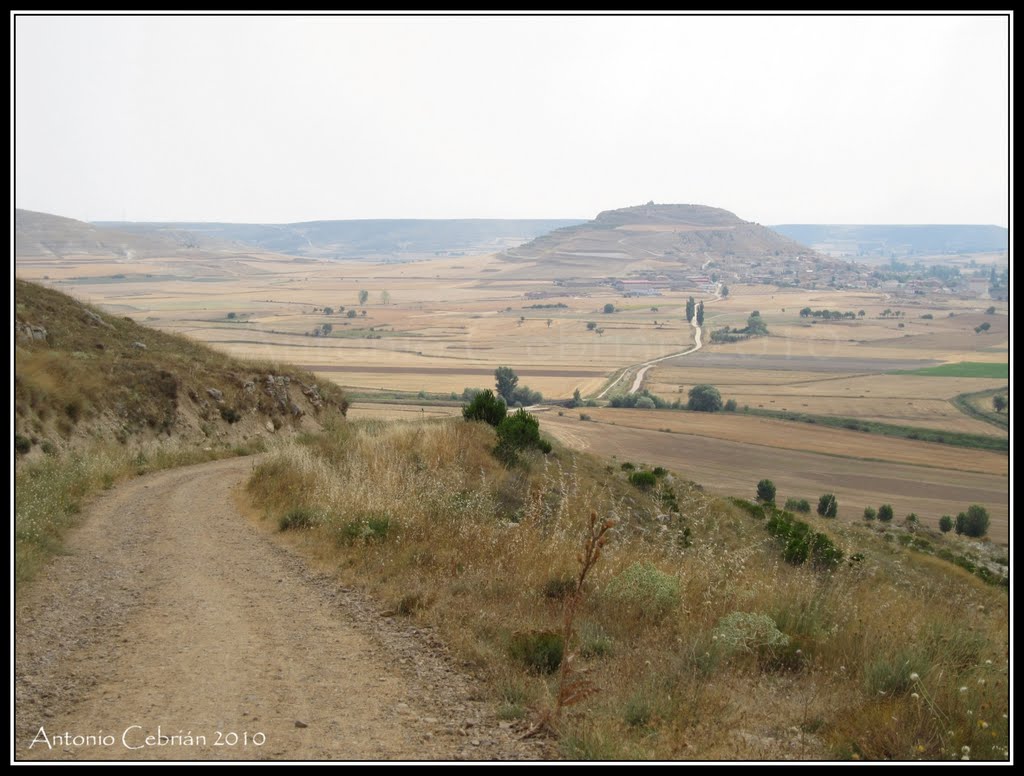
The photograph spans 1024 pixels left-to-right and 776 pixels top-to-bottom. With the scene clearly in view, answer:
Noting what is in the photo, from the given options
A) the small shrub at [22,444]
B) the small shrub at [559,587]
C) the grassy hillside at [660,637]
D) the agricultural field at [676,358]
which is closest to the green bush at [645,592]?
the grassy hillside at [660,637]

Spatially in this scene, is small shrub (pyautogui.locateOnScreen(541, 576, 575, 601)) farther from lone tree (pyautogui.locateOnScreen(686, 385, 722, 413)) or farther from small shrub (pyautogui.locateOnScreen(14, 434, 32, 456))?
lone tree (pyautogui.locateOnScreen(686, 385, 722, 413))

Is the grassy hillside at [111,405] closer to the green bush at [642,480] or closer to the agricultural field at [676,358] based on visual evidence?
the agricultural field at [676,358]

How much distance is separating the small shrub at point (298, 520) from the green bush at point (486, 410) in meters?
10.1

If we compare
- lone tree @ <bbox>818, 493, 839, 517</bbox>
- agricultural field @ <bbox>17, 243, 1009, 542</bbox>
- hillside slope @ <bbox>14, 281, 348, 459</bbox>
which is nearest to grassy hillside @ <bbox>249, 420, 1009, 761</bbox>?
agricultural field @ <bbox>17, 243, 1009, 542</bbox>

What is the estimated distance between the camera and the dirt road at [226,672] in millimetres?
4176

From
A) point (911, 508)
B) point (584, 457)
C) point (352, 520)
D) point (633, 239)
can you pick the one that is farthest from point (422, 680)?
point (633, 239)

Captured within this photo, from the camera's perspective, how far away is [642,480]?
23.0 m

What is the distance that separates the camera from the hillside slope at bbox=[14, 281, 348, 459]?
51.2ft

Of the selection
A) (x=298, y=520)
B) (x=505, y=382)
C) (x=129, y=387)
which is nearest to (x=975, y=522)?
(x=298, y=520)

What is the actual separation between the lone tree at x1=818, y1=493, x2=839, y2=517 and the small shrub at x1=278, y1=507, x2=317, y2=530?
2067 cm

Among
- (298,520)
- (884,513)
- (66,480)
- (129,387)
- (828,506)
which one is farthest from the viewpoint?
(828,506)

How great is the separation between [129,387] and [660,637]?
18216mm

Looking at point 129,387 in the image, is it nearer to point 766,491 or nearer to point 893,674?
point 893,674
